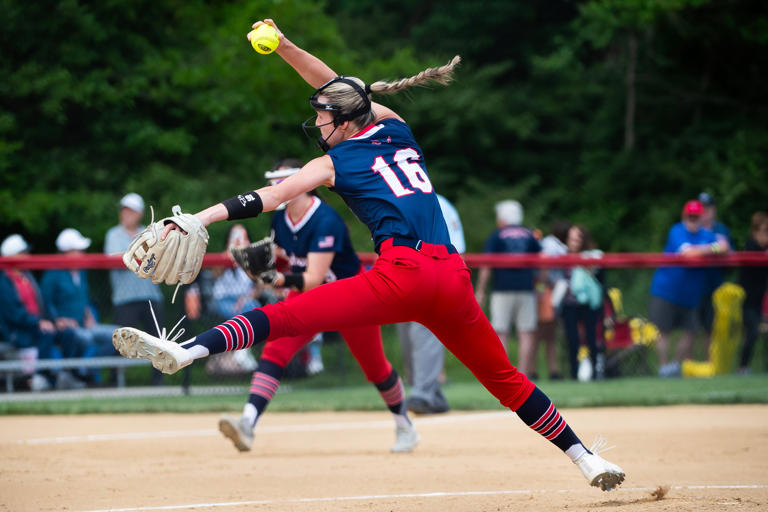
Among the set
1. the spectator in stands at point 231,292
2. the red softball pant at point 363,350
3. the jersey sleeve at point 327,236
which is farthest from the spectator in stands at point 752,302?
the jersey sleeve at point 327,236

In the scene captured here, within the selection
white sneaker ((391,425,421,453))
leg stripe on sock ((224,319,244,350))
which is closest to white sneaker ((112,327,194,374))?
leg stripe on sock ((224,319,244,350))

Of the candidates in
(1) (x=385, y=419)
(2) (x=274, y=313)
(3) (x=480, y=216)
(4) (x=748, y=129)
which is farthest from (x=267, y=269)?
(4) (x=748, y=129)

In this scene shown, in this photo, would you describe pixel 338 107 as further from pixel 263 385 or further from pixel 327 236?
pixel 263 385

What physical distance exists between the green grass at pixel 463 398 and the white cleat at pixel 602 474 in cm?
465

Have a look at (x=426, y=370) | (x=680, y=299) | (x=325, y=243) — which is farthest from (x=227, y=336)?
(x=680, y=299)

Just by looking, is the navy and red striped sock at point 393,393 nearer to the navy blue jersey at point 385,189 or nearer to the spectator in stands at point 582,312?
the navy blue jersey at point 385,189

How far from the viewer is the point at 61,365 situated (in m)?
10.6

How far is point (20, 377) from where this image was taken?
10734 millimetres

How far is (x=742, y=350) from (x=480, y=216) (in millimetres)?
11508

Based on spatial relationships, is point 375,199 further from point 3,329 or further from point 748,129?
point 748,129

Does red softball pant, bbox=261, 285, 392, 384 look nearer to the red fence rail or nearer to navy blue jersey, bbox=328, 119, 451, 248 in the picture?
navy blue jersey, bbox=328, 119, 451, 248

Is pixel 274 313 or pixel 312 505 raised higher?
pixel 274 313

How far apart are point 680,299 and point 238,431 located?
6.92m

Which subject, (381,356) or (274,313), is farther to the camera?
(381,356)
